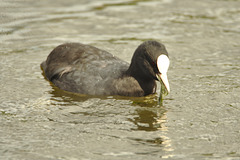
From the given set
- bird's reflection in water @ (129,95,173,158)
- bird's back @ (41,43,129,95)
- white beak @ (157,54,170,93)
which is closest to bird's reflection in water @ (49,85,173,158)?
bird's reflection in water @ (129,95,173,158)

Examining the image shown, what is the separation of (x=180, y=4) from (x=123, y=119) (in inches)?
258

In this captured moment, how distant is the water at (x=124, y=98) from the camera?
226 inches

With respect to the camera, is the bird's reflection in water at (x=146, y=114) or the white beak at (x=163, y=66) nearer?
the bird's reflection in water at (x=146, y=114)

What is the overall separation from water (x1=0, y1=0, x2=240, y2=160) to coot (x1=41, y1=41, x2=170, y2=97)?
16 centimetres

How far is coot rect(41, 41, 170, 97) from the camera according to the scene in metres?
6.97

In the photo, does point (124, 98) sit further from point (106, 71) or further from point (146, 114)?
point (146, 114)

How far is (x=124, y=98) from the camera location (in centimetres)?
738

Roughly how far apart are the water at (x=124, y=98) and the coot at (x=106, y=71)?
16 centimetres

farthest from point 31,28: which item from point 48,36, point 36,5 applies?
point 36,5

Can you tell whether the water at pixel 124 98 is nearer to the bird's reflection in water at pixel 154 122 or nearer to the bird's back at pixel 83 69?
the bird's reflection in water at pixel 154 122

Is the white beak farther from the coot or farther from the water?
the water

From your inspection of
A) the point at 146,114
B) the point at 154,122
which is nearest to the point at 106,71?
the point at 146,114

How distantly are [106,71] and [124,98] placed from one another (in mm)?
528

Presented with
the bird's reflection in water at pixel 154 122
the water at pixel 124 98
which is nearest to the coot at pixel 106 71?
the water at pixel 124 98
